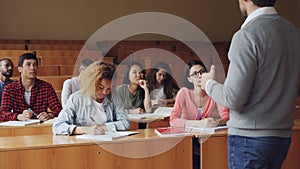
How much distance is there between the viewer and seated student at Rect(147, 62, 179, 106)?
4117 mm

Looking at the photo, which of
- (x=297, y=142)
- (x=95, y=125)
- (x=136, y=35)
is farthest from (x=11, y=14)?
(x=297, y=142)

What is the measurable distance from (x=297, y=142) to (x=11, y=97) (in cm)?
228

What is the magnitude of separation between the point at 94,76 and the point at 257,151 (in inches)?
48.4

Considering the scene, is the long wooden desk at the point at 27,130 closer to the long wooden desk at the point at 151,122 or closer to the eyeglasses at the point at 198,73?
the long wooden desk at the point at 151,122

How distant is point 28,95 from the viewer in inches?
146

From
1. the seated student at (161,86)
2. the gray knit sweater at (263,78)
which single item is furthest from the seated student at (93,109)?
the seated student at (161,86)

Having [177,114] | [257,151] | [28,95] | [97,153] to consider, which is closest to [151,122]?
[177,114]

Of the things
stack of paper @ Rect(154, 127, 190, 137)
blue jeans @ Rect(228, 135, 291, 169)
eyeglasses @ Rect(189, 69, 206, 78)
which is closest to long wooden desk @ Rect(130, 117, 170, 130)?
eyeglasses @ Rect(189, 69, 206, 78)

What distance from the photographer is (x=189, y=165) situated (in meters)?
2.57

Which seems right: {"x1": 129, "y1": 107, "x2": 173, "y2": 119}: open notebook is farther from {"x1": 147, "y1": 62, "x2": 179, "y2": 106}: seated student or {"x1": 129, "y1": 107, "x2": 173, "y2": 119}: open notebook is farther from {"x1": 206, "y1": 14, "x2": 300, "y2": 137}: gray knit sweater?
{"x1": 206, "y1": 14, "x2": 300, "y2": 137}: gray knit sweater

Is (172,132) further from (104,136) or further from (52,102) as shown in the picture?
(52,102)

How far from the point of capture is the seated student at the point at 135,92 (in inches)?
144

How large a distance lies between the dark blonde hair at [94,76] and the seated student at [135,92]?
3.05 ft

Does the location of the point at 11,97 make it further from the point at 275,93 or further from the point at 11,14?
the point at 11,14
